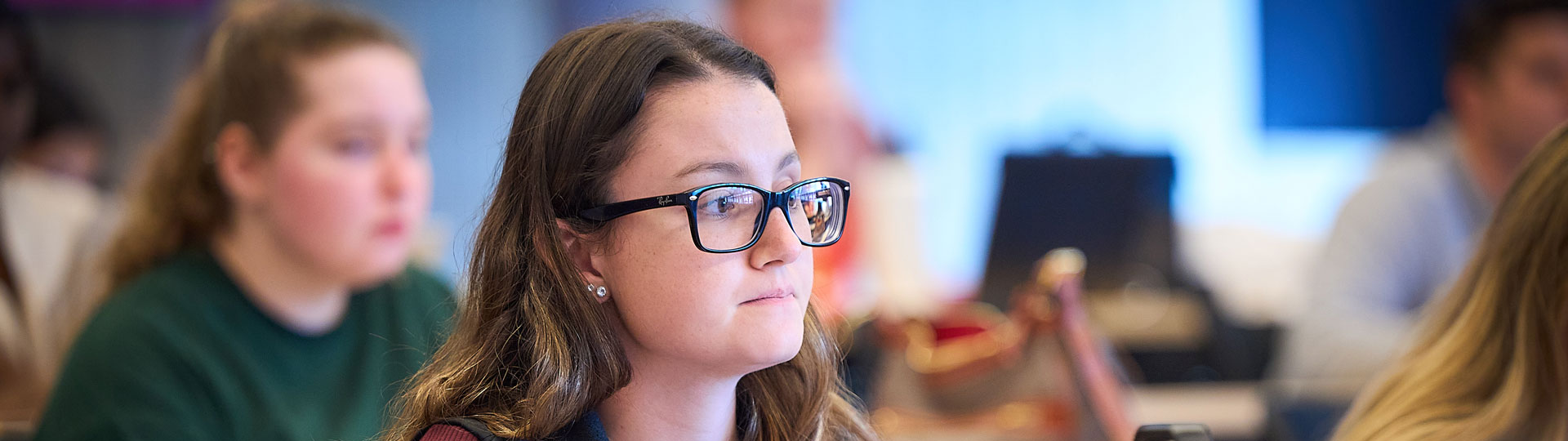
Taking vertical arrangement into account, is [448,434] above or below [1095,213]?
above

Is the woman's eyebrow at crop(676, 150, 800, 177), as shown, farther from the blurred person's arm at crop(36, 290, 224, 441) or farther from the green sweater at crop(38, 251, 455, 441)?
the blurred person's arm at crop(36, 290, 224, 441)

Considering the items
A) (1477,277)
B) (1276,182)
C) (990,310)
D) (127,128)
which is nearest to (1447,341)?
(1477,277)

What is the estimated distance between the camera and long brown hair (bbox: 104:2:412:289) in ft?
5.52

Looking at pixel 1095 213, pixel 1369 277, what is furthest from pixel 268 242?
pixel 1369 277

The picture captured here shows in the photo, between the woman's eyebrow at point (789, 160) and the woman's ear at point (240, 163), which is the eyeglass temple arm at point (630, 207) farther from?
the woman's ear at point (240, 163)

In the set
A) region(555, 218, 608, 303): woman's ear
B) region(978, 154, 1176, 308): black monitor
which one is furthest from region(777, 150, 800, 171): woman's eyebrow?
region(978, 154, 1176, 308): black monitor

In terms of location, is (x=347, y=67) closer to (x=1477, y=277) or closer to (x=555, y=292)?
(x=555, y=292)

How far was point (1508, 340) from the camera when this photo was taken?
4.00 ft

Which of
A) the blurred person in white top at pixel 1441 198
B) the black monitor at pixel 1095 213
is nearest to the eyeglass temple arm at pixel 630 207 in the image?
the blurred person in white top at pixel 1441 198

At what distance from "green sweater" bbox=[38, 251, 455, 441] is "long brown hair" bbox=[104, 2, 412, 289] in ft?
0.22

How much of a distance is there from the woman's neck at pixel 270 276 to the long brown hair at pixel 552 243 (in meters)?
0.89

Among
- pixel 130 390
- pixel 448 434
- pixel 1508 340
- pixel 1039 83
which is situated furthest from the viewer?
pixel 1039 83

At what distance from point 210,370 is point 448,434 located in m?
0.94

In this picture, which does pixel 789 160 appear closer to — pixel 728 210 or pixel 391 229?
pixel 728 210
